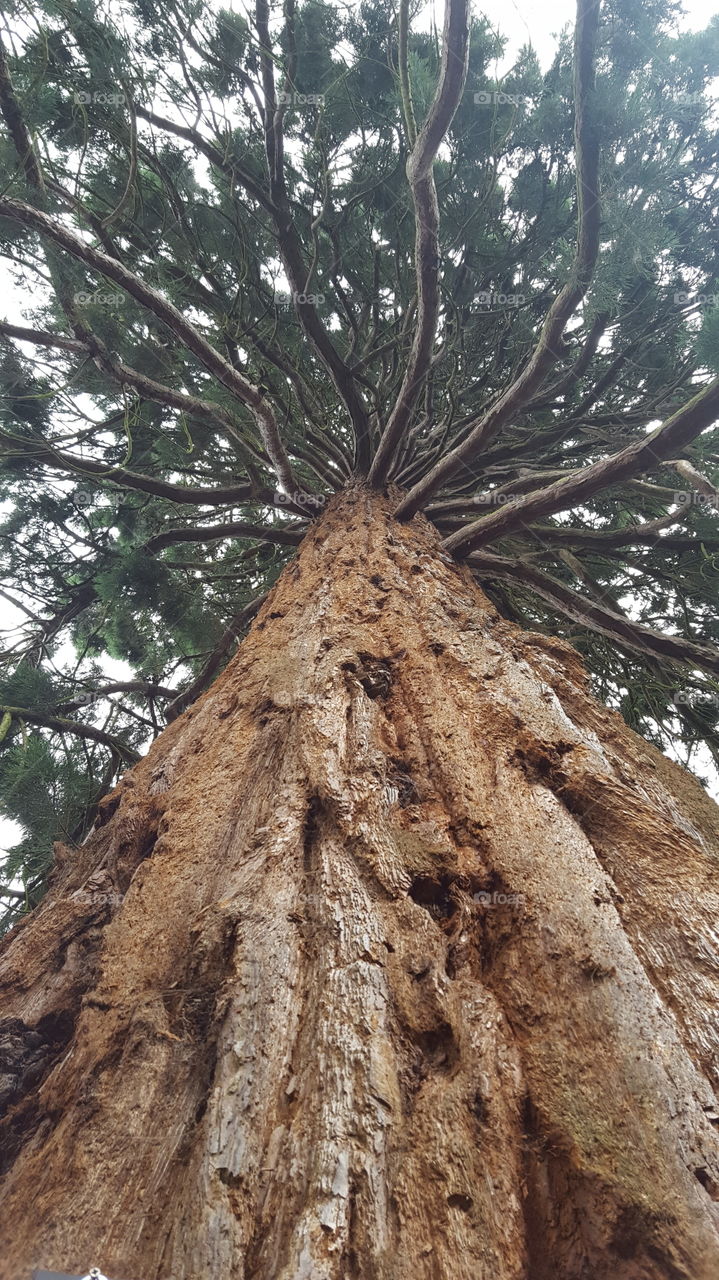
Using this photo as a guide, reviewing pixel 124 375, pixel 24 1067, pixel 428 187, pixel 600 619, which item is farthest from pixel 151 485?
pixel 24 1067

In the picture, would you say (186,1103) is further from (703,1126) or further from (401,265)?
(401,265)

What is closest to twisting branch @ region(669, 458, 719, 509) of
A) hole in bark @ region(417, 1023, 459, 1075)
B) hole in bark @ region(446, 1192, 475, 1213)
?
hole in bark @ region(417, 1023, 459, 1075)

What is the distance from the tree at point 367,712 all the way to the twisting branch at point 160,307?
0.02m

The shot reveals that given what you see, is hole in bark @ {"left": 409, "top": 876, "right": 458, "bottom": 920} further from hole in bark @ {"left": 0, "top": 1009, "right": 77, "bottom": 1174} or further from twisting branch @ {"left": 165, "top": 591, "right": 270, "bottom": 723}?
twisting branch @ {"left": 165, "top": 591, "right": 270, "bottom": 723}

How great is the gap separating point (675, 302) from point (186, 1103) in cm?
447

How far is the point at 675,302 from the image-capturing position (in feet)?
12.6

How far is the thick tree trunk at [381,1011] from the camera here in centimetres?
76

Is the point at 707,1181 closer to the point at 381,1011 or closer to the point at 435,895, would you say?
the point at 381,1011

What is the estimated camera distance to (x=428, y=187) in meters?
2.27

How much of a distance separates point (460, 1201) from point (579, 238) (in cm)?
274

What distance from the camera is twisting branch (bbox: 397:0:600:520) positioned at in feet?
6.63

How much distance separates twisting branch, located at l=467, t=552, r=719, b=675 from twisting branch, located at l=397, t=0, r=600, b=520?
0.72 meters

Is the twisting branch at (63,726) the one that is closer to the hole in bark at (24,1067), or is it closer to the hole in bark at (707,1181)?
the hole in bark at (24,1067)

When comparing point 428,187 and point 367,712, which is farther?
point 428,187
